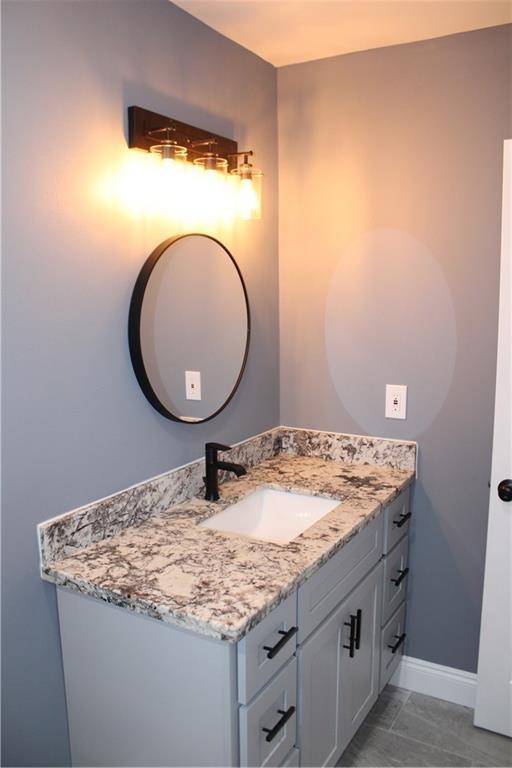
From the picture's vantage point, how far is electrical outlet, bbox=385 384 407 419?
91.8 inches

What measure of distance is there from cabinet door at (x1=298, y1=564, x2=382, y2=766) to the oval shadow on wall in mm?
616

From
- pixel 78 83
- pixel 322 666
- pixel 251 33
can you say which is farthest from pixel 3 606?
pixel 251 33

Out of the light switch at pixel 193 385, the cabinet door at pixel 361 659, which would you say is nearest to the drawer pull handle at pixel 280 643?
the cabinet door at pixel 361 659

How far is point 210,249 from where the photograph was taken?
2074 millimetres

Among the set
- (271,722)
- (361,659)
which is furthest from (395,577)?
(271,722)

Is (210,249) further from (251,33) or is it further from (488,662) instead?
(488,662)

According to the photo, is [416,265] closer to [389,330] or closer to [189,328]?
[389,330]

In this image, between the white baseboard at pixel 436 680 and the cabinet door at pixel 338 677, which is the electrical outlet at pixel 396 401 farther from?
the white baseboard at pixel 436 680

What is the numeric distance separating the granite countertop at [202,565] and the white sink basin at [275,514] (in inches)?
1.4

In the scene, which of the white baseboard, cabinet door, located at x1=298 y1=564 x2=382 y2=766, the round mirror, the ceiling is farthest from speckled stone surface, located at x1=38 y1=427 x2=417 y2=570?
the ceiling

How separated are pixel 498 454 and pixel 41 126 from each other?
5.42 ft

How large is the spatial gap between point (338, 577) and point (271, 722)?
0.44 meters

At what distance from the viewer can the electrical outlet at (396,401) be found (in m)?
2.33

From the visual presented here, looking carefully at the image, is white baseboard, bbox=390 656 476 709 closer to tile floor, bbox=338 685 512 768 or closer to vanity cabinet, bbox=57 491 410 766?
tile floor, bbox=338 685 512 768
